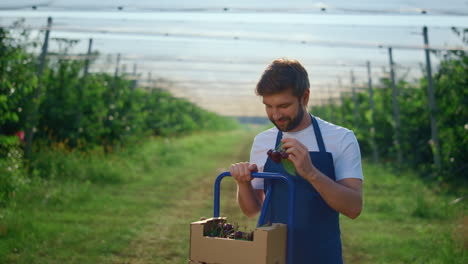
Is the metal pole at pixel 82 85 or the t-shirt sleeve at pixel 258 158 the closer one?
the t-shirt sleeve at pixel 258 158

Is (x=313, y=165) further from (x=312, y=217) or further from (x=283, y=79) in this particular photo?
(x=283, y=79)

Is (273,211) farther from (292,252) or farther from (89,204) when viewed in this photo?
(89,204)

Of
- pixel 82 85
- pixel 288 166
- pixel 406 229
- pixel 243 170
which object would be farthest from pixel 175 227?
pixel 82 85

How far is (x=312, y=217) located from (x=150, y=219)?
15.2ft

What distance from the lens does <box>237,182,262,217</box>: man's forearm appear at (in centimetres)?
227

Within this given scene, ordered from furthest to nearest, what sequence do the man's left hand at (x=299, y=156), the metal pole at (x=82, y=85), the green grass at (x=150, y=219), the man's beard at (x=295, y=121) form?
the metal pole at (x=82, y=85) → the green grass at (x=150, y=219) → the man's beard at (x=295, y=121) → the man's left hand at (x=299, y=156)

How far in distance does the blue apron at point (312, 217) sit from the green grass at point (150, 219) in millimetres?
622

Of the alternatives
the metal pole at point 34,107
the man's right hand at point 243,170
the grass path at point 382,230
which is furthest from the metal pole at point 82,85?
the man's right hand at point 243,170

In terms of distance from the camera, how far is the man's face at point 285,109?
209 cm

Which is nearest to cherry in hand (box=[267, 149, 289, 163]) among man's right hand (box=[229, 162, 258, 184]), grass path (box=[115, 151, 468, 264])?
man's right hand (box=[229, 162, 258, 184])

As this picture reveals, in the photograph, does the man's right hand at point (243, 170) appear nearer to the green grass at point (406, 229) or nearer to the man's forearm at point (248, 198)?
the man's forearm at point (248, 198)

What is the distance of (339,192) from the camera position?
198 centimetres

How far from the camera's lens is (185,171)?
12180 mm

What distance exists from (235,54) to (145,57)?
2.30 metres
